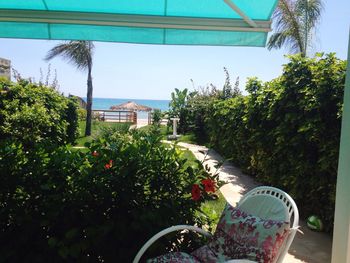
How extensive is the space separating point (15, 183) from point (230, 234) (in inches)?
77.1

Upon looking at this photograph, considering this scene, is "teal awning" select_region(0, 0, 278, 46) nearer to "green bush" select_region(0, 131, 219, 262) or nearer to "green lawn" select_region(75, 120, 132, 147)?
"green bush" select_region(0, 131, 219, 262)

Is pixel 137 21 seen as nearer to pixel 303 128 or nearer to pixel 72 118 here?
pixel 303 128

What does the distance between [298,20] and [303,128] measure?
528 inches

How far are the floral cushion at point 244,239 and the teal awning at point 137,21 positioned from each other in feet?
6.98

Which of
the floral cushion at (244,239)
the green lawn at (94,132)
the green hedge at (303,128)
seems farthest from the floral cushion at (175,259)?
the green lawn at (94,132)

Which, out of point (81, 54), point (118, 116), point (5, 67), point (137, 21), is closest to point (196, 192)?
point (137, 21)

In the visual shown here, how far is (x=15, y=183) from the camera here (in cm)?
264

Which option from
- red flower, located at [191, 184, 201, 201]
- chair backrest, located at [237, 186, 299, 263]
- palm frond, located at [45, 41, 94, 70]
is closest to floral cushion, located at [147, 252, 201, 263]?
red flower, located at [191, 184, 201, 201]

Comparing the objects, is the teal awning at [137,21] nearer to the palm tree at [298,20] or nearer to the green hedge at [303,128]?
the green hedge at [303,128]

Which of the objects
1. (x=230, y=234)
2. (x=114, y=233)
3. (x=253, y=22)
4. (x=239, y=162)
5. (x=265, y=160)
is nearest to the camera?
(x=230, y=234)

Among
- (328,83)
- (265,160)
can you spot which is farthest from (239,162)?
(328,83)

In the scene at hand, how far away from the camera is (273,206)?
251 centimetres

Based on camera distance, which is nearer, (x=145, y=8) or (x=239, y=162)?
(x=145, y=8)

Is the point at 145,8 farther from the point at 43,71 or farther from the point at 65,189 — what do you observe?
the point at 43,71
